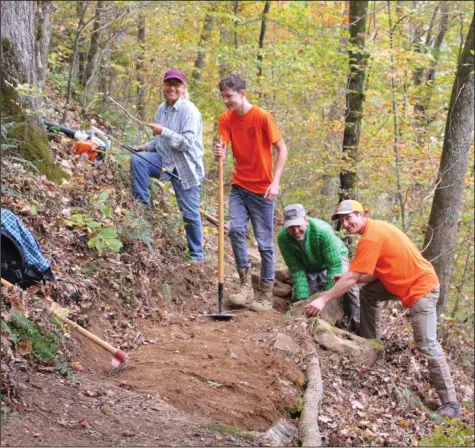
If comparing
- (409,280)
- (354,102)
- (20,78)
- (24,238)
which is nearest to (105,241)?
(24,238)

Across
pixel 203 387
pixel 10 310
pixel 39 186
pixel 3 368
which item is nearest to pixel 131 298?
pixel 39 186

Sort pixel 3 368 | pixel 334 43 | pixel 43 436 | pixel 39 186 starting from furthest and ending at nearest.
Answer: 1. pixel 334 43
2. pixel 39 186
3. pixel 3 368
4. pixel 43 436

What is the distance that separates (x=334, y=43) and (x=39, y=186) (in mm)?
8515

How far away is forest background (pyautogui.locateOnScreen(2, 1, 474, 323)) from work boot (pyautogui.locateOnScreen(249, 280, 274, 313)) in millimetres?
3091

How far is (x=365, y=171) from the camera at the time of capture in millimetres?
14031

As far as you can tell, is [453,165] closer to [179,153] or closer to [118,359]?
[179,153]

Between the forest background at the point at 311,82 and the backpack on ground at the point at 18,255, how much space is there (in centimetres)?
489

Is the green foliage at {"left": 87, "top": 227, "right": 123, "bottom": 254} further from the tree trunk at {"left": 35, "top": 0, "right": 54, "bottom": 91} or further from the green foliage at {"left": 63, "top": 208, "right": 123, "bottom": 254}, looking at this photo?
the tree trunk at {"left": 35, "top": 0, "right": 54, "bottom": 91}

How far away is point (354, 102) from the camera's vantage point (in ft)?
38.8

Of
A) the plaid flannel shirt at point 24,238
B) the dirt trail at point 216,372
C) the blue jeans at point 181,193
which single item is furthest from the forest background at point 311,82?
the plaid flannel shirt at point 24,238

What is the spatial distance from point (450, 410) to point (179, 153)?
4.39 metres

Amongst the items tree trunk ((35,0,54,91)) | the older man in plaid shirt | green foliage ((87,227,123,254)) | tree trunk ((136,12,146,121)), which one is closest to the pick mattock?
green foliage ((87,227,123,254))

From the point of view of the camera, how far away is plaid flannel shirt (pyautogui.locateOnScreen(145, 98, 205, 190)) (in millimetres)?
7340

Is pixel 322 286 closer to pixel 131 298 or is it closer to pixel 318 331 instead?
pixel 318 331
